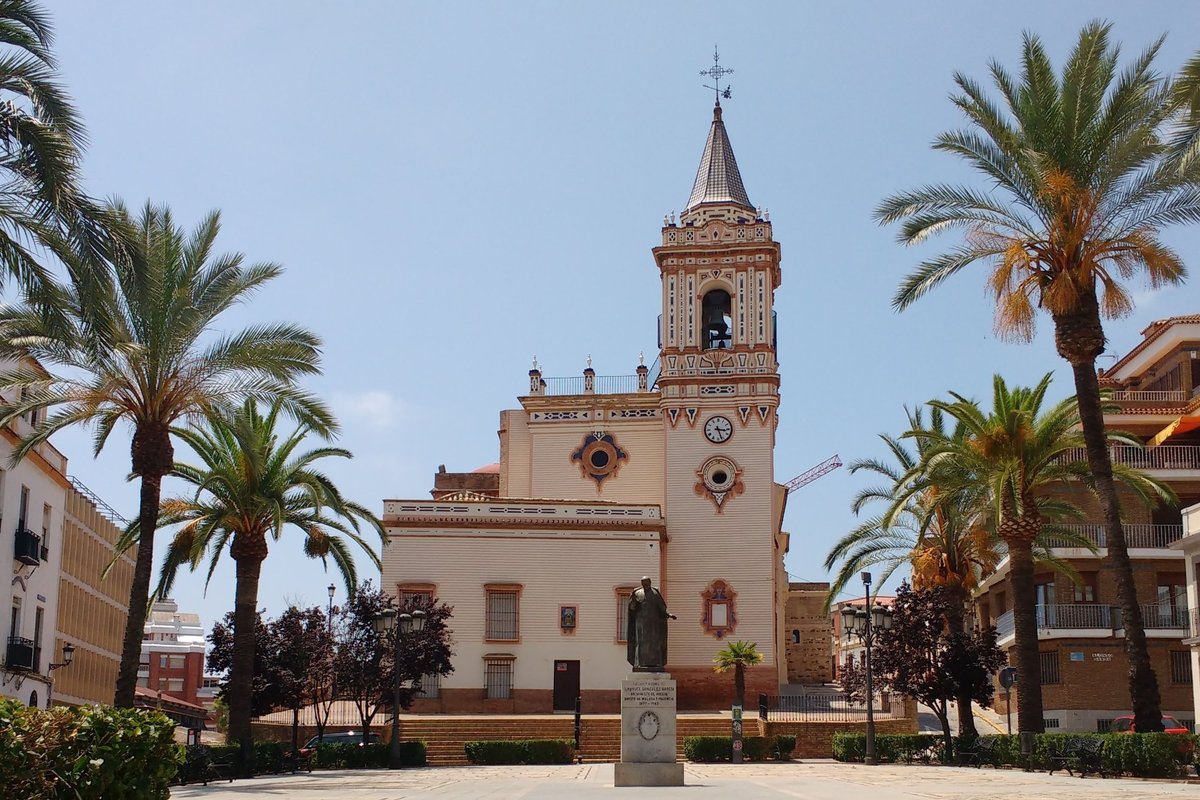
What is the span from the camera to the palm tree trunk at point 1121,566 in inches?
973

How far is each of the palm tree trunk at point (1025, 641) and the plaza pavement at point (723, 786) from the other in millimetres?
2028

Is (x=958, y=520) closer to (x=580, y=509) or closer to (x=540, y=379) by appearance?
(x=580, y=509)

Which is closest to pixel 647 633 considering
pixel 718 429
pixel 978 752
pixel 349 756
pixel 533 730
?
pixel 978 752

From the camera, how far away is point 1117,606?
1775 inches

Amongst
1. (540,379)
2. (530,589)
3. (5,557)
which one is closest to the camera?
(5,557)

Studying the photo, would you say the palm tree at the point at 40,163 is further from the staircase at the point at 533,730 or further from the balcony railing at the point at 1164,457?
the balcony railing at the point at 1164,457

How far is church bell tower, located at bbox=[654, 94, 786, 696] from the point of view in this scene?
50.1 meters

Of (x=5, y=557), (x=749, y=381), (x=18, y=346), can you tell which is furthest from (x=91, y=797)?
(x=749, y=381)

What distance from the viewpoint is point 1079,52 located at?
25766 millimetres

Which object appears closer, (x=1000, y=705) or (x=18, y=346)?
(x=18, y=346)

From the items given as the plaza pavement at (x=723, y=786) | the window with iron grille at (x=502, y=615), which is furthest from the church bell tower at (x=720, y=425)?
the plaza pavement at (x=723, y=786)

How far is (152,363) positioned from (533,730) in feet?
67.1

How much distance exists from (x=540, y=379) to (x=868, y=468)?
17463 mm

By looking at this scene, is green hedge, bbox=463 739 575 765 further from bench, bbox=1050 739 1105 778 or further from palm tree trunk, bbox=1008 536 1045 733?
bench, bbox=1050 739 1105 778
